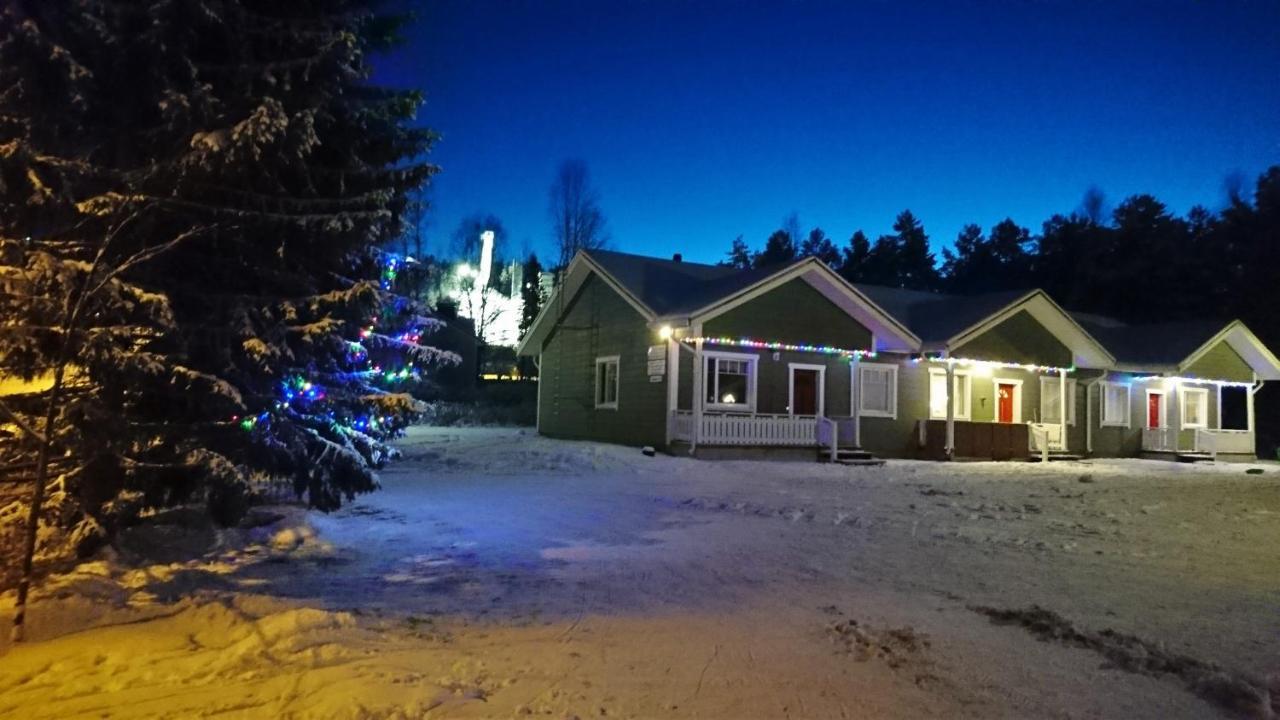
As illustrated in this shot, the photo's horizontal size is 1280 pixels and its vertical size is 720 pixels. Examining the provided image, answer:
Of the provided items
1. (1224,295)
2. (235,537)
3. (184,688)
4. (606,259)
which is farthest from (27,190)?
(1224,295)

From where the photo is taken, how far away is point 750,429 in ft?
64.8

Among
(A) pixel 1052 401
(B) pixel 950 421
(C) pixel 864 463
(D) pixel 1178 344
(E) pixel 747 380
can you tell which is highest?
(D) pixel 1178 344

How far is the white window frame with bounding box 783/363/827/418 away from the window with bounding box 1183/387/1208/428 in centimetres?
1668

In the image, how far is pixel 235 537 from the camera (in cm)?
821

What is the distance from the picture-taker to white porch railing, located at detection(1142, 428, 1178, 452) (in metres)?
28.2

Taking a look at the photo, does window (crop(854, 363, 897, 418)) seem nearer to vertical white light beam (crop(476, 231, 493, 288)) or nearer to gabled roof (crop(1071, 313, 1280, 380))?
gabled roof (crop(1071, 313, 1280, 380))

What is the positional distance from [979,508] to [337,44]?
10407mm

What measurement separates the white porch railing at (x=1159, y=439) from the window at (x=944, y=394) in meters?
8.51

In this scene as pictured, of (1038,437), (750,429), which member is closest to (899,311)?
(1038,437)

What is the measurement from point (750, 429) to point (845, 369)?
4.05 m

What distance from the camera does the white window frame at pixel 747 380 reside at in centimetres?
2011

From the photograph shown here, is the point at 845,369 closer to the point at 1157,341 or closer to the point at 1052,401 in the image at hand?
the point at 1052,401

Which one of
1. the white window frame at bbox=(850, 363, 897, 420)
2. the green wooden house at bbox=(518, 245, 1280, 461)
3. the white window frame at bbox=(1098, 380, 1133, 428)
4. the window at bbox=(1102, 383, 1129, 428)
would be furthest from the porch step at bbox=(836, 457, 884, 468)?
the window at bbox=(1102, 383, 1129, 428)

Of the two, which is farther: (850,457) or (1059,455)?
(1059,455)
